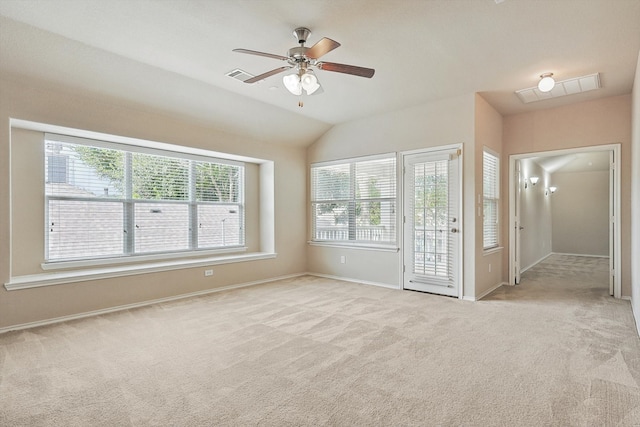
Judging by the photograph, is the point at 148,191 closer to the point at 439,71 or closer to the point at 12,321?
the point at 12,321

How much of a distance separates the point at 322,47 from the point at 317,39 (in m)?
0.67

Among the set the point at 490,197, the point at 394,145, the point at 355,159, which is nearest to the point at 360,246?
the point at 355,159

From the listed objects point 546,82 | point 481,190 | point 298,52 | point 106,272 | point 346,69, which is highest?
point 546,82

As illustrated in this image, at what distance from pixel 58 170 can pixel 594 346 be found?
5.90 metres

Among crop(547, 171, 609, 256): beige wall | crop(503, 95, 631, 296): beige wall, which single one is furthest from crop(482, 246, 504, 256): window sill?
crop(547, 171, 609, 256): beige wall

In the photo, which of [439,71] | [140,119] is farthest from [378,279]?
[140,119]

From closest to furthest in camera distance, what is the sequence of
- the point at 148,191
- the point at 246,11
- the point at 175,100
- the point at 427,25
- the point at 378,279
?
the point at 246,11
the point at 427,25
the point at 175,100
the point at 148,191
the point at 378,279

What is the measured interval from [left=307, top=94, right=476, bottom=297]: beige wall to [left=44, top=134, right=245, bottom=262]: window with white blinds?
5.56ft

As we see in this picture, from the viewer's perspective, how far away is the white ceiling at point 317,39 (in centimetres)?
268

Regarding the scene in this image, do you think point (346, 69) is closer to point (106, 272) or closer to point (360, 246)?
point (360, 246)

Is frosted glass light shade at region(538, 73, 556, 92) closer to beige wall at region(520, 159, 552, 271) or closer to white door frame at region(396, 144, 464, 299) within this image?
white door frame at region(396, 144, 464, 299)

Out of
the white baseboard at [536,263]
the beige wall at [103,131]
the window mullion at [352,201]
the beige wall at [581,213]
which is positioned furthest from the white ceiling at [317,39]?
the beige wall at [581,213]

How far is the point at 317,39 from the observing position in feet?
10.3

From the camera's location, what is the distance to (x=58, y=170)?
4.02 metres
